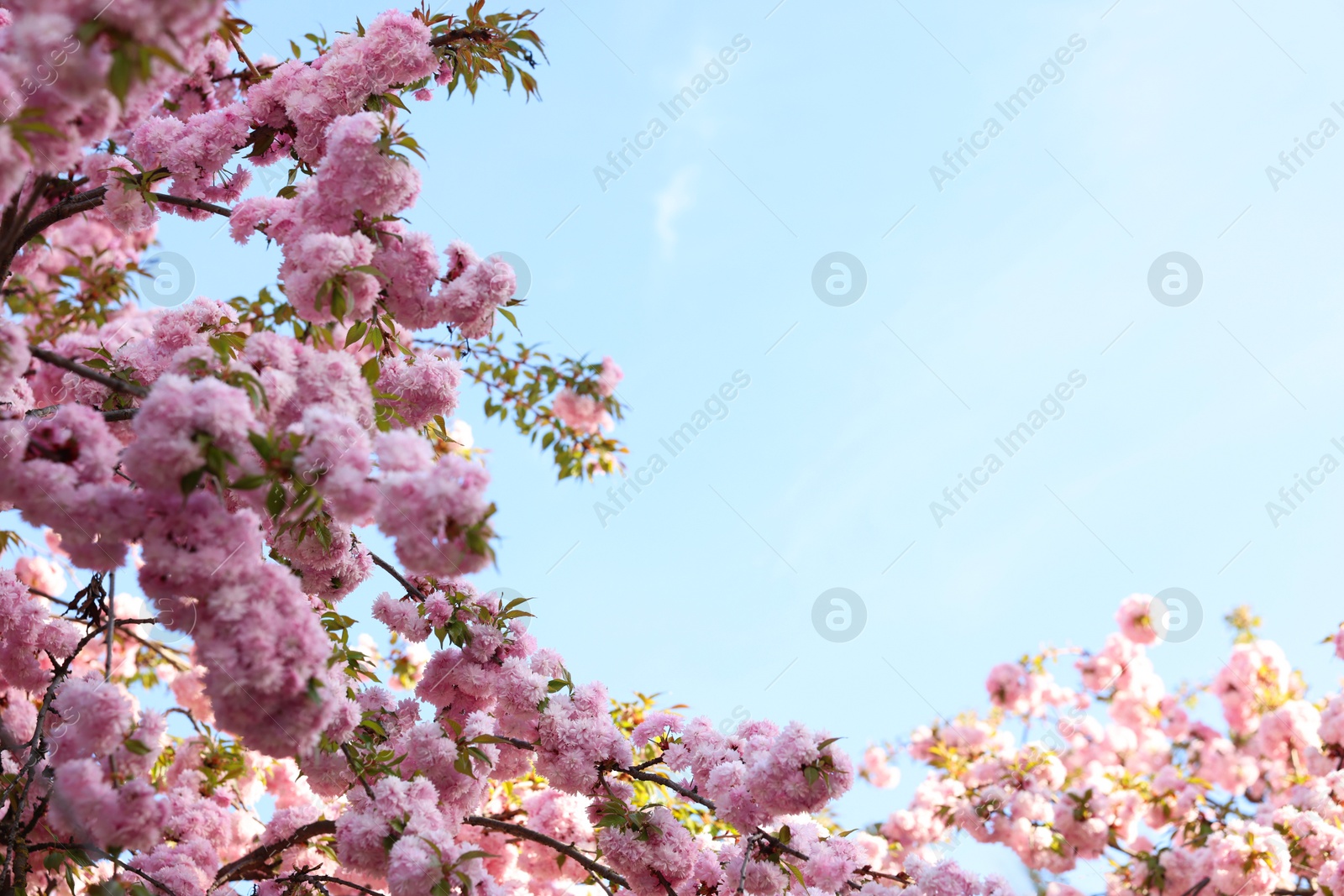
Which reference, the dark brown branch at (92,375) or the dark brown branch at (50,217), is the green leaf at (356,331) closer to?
the dark brown branch at (92,375)

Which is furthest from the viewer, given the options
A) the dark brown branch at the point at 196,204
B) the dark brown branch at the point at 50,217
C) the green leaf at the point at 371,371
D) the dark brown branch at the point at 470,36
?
the dark brown branch at the point at 470,36

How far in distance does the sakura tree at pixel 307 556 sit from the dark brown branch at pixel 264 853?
0.01 metres

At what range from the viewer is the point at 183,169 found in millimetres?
2889

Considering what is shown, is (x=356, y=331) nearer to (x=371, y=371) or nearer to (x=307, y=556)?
(x=371, y=371)

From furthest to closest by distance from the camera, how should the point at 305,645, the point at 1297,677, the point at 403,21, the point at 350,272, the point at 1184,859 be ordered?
the point at 1297,677, the point at 1184,859, the point at 403,21, the point at 350,272, the point at 305,645

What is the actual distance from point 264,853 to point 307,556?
1.20 meters

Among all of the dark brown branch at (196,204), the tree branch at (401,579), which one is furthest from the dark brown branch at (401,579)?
the dark brown branch at (196,204)

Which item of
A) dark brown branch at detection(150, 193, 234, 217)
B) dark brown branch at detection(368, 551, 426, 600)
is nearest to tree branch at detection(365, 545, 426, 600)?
dark brown branch at detection(368, 551, 426, 600)

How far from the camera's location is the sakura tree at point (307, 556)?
5.68ft

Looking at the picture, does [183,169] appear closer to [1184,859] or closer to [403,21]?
[403,21]

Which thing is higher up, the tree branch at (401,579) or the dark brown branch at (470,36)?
the dark brown branch at (470,36)

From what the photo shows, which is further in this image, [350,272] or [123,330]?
[123,330]

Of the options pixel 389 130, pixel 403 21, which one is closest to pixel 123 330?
pixel 403 21

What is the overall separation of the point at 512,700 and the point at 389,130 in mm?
1882
